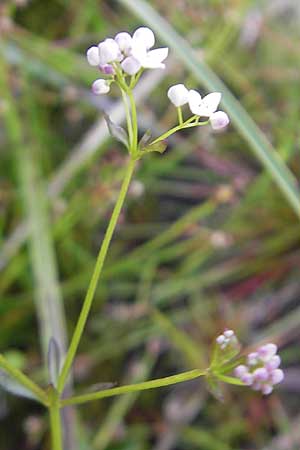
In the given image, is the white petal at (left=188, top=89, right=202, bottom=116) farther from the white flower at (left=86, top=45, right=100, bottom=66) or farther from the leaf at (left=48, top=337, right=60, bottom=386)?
the leaf at (left=48, top=337, right=60, bottom=386)

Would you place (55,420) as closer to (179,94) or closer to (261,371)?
(261,371)

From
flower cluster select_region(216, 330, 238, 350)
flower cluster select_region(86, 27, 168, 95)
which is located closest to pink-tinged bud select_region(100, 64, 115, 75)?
flower cluster select_region(86, 27, 168, 95)

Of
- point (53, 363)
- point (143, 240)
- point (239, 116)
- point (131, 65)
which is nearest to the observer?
point (131, 65)

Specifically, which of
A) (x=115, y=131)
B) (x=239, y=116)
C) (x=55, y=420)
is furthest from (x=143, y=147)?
(x=239, y=116)

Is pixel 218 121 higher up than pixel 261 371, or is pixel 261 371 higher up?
pixel 218 121

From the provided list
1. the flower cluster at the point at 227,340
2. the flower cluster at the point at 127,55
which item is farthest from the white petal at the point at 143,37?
the flower cluster at the point at 227,340

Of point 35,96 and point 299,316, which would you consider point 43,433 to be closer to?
point 299,316
